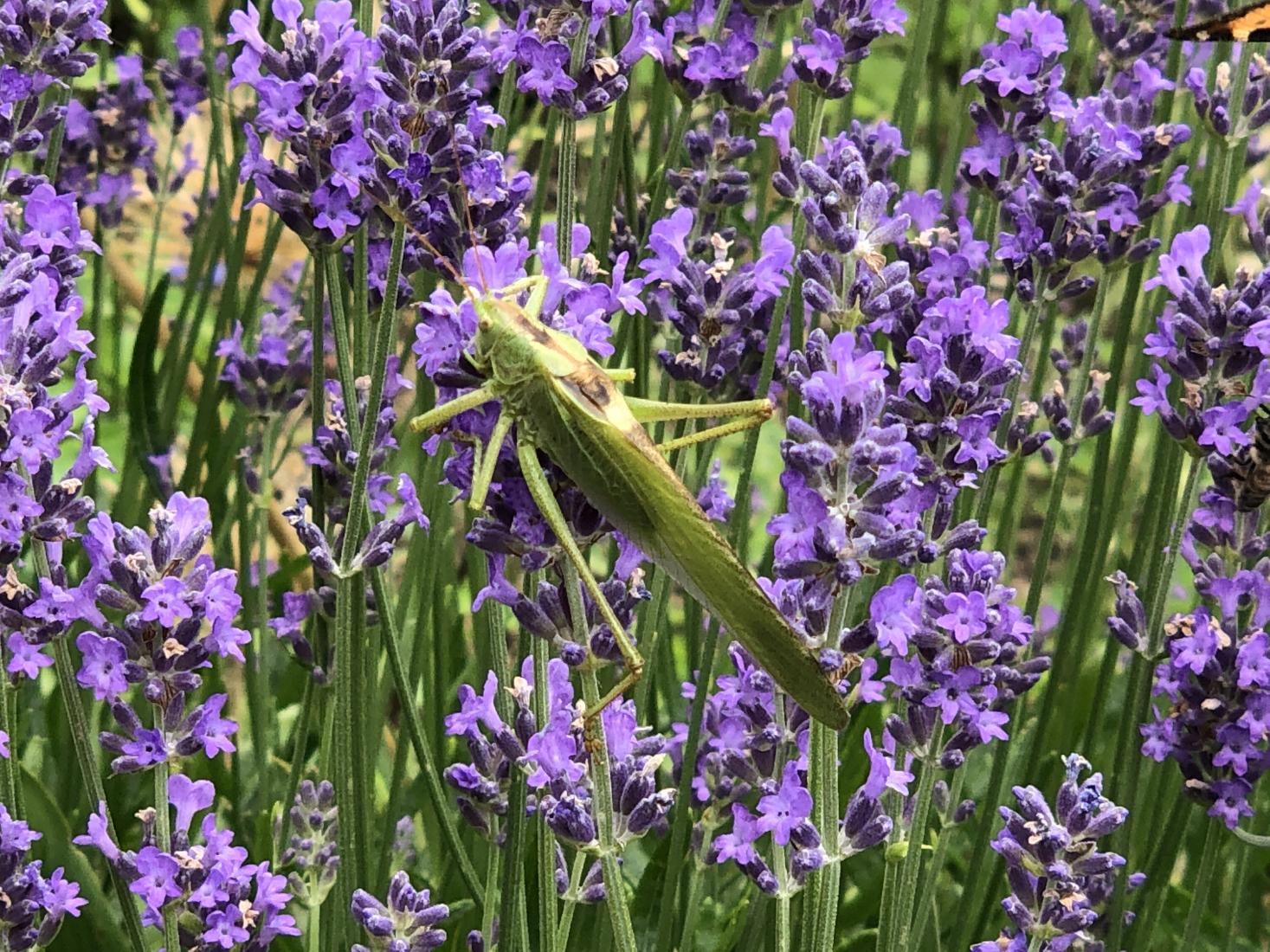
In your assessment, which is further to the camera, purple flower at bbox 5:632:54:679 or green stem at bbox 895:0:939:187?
green stem at bbox 895:0:939:187

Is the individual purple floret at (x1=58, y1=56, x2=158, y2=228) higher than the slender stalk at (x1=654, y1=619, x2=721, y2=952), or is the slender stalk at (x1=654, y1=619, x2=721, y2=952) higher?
the individual purple floret at (x1=58, y1=56, x2=158, y2=228)

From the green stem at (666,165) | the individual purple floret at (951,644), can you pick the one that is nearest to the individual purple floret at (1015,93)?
the green stem at (666,165)

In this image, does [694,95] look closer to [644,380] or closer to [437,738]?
[644,380]

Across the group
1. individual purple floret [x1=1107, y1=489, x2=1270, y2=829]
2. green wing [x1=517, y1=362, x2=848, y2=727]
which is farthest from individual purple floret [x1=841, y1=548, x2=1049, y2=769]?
individual purple floret [x1=1107, y1=489, x2=1270, y2=829]

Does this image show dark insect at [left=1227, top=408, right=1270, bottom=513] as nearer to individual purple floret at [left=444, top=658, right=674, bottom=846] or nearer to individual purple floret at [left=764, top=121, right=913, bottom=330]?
individual purple floret at [left=764, top=121, right=913, bottom=330]

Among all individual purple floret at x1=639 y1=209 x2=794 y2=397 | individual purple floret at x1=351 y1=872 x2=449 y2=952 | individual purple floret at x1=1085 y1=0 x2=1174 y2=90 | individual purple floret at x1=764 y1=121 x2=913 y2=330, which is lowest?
individual purple floret at x1=351 y1=872 x2=449 y2=952

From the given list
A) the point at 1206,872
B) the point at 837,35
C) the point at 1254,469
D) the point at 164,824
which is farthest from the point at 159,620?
the point at 1206,872

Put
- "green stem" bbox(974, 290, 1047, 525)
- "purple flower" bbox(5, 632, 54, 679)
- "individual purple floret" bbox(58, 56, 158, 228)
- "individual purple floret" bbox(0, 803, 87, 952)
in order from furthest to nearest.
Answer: "individual purple floret" bbox(58, 56, 158, 228) < "green stem" bbox(974, 290, 1047, 525) < "purple flower" bbox(5, 632, 54, 679) < "individual purple floret" bbox(0, 803, 87, 952)

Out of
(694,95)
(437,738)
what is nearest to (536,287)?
(694,95)
